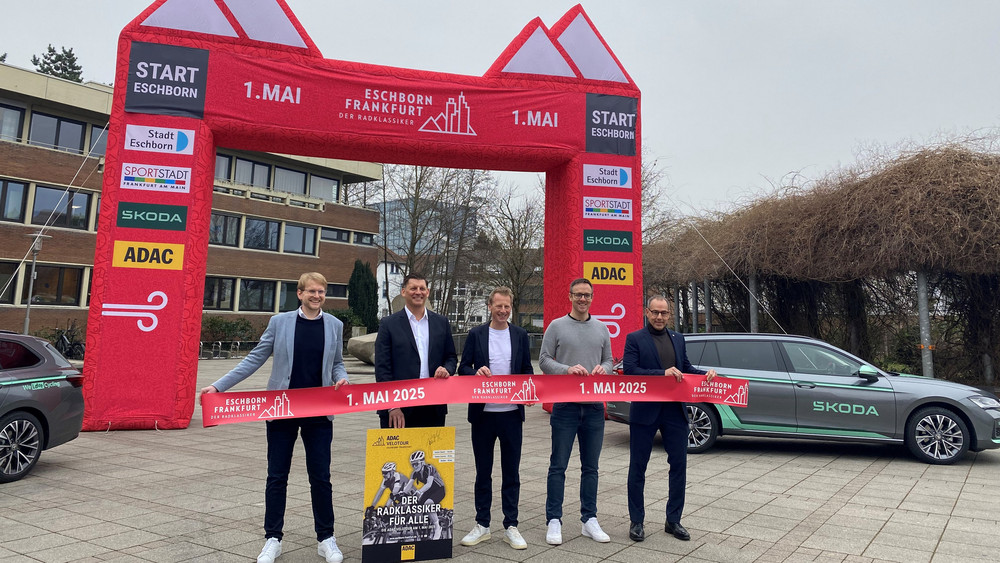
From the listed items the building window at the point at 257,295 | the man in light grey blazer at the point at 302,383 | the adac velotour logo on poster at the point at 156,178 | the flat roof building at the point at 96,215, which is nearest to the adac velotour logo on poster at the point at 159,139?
the adac velotour logo on poster at the point at 156,178

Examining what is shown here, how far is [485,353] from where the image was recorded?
468 cm

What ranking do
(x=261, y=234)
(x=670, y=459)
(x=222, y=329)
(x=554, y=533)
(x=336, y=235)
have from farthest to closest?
(x=336, y=235) → (x=261, y=234) → (x=222, y=329) → (x=670, y=459) → (x=554, y=533)

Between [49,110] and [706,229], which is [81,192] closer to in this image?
[49,110]

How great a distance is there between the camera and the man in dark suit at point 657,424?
4.74 m

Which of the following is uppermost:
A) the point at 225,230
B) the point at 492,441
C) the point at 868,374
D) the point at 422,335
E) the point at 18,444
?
the point at 225,230

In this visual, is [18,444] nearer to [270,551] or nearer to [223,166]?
[270,551]

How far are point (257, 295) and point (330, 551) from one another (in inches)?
1345

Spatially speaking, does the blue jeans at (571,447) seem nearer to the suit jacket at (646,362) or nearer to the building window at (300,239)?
the suit jacket at (646,362)

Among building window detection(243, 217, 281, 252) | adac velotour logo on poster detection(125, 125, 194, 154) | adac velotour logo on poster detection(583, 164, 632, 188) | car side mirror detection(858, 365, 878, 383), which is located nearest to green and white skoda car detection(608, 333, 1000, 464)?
car side mirror detection(858, 365, 878, 383)

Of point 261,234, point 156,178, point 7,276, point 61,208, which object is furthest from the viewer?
point 261,234

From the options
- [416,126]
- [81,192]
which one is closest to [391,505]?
[416,126]

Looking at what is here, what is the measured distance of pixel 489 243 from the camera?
33531 mm

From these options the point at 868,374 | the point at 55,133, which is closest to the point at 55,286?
the point at 55,133

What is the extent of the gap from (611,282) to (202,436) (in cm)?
699
